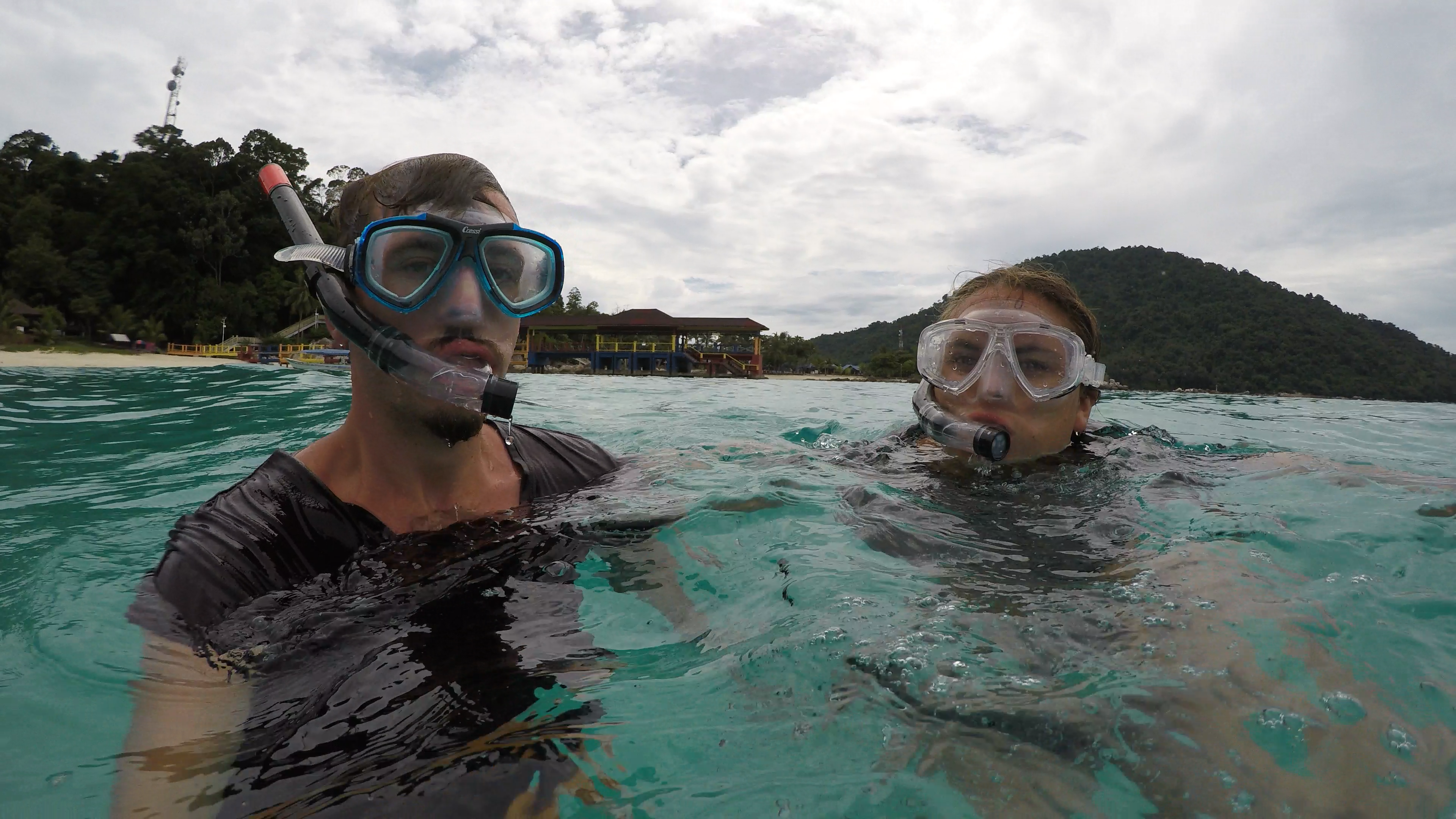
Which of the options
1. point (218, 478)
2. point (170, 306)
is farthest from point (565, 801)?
point (170, 306)

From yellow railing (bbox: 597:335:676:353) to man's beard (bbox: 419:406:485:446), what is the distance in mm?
34857

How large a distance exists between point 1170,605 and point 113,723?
2.23 metres

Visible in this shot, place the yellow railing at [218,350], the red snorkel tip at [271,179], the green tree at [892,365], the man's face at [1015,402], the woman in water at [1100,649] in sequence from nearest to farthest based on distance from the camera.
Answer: the woman in water at [1100,649], the red snorkel tip at [271,179], the man's face at [1015,402], the yellow railing at [218,350], the green tree at [892,365]

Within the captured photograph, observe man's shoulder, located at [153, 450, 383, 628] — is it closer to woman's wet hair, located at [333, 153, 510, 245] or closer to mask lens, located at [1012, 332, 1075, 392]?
woman's wet hair, located at [333, 153, 510, 245]

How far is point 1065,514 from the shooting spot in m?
2.61

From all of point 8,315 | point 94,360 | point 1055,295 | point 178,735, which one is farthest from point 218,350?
point 178,735

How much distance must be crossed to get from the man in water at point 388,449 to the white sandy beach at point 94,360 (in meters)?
19.4

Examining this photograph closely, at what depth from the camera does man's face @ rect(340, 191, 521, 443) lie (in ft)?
6.53

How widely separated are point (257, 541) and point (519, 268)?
998mm

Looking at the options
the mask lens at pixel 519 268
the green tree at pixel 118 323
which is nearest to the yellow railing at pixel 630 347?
the green tree at pixel 118 323

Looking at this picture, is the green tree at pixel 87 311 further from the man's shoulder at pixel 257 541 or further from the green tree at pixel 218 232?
the man's shoulder at pixel 257 541

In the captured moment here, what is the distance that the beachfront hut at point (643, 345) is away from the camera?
3434cm

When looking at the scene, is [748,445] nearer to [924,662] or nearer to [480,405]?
[480,405]

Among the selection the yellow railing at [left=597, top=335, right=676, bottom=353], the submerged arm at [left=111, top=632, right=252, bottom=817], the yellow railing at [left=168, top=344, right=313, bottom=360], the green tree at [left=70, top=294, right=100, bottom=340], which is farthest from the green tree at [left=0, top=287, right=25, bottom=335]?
the submerged arm at [left=111, top=632, right=252, bottom=817]
